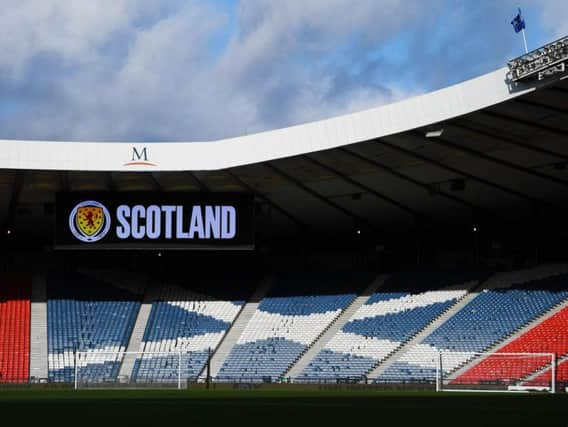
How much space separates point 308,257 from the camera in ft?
198

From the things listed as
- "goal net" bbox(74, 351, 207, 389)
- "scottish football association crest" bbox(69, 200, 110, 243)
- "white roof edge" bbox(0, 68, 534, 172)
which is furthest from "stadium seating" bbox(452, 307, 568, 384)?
"scottish football association crest" bbox(69, 200, 110, 243)

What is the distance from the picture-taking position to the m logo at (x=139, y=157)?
44688 millimetres

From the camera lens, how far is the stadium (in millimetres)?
39969

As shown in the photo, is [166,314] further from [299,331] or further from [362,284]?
[362,284]

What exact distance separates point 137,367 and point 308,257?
14.4 meters

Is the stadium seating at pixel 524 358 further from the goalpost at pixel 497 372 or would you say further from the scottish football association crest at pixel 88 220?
the scottish football association crest at pixel 88 220

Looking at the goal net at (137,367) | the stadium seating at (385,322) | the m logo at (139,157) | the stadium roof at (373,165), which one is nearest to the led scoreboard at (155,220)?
the stadium roof at (373,165)

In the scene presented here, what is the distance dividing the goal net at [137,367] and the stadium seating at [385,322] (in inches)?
241

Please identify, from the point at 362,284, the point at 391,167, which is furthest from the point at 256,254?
the point at 391,167

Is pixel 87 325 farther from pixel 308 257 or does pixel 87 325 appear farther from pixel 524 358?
pixel 524 358

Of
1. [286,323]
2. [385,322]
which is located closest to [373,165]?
[385,322]

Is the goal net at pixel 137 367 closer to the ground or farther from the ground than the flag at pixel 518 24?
closer to the ground

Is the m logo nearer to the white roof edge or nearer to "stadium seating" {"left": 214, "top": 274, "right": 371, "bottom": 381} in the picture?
the white roof edge

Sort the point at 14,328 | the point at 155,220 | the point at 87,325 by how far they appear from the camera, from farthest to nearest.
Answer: the point at 87,325
the point at 14,328
the point at 155,220
